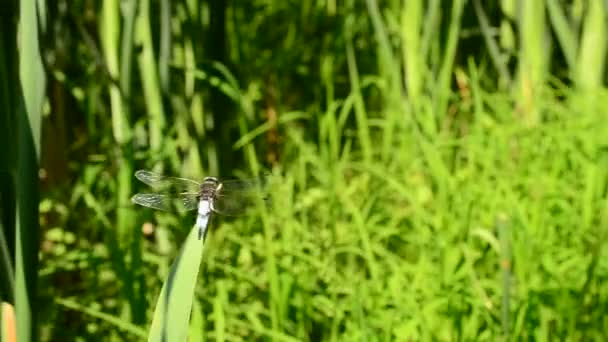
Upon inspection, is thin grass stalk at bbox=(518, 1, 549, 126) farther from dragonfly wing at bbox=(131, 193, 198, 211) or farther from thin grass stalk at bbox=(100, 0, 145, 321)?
dragonfly wing at bbox=(131, 193, 198, 211)

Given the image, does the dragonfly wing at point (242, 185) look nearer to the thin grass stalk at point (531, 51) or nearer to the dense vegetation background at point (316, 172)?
the dense vegetation background at point (316, 172)

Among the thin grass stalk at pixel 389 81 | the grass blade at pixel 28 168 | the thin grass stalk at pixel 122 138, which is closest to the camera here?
the grass blade at pixel 28 168

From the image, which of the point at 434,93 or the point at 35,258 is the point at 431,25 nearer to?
the point at 434,93

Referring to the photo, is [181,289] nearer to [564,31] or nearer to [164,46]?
[164,46]

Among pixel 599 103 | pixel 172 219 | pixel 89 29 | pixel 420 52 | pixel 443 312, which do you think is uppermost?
pixel 89 29

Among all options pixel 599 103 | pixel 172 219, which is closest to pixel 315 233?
pixel 172 219

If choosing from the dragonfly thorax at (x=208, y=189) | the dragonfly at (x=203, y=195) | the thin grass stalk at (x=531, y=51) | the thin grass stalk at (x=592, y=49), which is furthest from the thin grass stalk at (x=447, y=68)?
the dragonfly thorax at (x=208, y=189)
